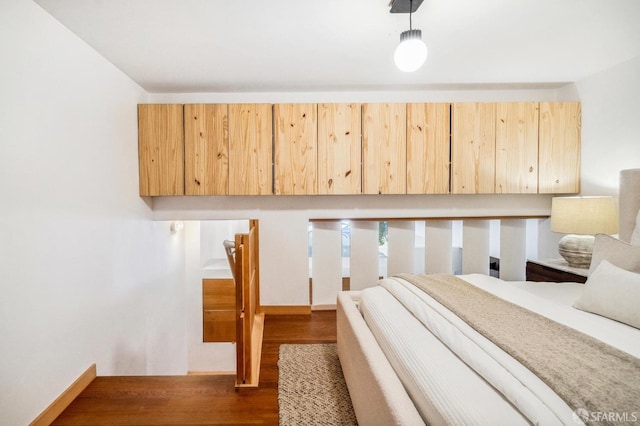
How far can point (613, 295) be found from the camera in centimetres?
152

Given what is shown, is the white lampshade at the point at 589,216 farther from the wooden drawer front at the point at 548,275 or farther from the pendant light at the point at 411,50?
the pendant light at the point at 411,50

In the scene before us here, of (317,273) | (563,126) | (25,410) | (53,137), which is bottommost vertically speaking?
(25,410)

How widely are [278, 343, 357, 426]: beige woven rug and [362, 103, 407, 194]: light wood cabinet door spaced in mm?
1474

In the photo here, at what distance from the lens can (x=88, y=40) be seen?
6.94ft

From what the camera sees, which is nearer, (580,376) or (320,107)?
(580,376)

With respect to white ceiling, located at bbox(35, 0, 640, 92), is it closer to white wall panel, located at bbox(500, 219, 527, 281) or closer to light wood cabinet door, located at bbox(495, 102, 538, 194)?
light wood cabinet door, located at bbox(495, 102, 538, 194)

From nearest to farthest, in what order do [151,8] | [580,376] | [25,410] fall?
[580,376] → [25,410] → [151,8]

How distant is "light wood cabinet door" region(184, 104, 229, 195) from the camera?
113 inches

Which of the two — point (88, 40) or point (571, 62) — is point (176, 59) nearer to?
point (88, 40)

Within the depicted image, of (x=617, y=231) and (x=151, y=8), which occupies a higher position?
(x=151, y=8)

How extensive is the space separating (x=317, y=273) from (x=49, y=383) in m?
2.21

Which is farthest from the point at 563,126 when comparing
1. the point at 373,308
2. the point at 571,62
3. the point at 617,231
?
the point at 373,308

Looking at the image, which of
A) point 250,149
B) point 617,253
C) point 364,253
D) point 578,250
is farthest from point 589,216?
point 250,149

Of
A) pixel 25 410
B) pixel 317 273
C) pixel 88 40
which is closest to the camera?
pixel 25 410
